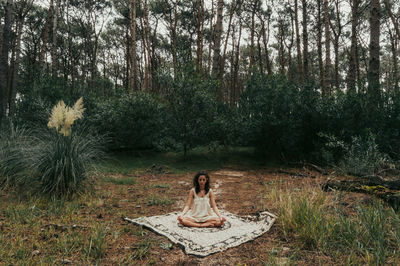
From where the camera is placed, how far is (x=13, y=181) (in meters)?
4.42

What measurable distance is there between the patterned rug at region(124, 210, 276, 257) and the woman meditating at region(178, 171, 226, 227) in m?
0.09

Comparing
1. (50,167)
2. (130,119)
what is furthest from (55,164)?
(130,119)

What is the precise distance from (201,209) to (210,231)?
1.35 ft

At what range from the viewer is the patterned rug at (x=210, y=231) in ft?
8.71

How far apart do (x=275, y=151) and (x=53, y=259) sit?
818cm

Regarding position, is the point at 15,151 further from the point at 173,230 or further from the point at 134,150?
the point at 134,150

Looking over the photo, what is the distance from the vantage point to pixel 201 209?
135 inches

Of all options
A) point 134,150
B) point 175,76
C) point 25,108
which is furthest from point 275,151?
point 25,108

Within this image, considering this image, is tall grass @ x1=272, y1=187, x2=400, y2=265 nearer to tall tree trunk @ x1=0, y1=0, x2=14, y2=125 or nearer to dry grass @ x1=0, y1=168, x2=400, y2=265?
dry grass @ x1=0, y1=168, x2=400, y2=265

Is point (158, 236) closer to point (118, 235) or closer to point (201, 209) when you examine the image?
point (118, 235)

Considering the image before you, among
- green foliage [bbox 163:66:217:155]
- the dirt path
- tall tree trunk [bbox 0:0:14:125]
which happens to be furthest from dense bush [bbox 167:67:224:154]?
tall tree trunk [bbox 0:0:14:125]

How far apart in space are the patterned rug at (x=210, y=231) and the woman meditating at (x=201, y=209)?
0.09 meters

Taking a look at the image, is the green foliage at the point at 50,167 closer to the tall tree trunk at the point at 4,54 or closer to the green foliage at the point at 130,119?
the tall tree trunk at the point at 4,54

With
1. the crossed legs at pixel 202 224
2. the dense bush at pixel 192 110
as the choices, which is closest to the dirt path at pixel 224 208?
the crossed legs at pixel 202 224
